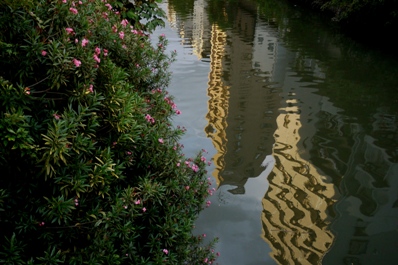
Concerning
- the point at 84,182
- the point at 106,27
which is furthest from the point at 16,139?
the point at 106,27

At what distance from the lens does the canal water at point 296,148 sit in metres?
6.54

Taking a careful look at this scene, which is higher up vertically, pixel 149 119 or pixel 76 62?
pixel 76 62

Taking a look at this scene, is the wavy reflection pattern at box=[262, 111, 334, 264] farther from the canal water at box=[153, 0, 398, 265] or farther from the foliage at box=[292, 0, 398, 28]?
the foliage at box=[292, 0, 398, 28]

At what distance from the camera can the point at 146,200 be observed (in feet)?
12.8

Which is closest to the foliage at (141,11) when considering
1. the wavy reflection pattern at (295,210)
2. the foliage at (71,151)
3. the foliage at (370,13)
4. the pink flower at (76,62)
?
the wavy reflection pattern at (295,210)

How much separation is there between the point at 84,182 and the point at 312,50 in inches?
745

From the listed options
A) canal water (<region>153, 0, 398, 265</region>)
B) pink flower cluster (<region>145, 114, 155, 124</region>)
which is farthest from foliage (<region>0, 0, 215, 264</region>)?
canal water (<region>153, 0, 398, 265</region>)

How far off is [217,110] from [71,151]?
9.17m

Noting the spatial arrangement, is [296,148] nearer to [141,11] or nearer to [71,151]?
[141,11]

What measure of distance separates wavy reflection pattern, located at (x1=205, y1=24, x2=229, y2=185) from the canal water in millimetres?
44

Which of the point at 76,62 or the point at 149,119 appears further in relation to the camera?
the point at 149,119

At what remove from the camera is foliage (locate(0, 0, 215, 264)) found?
3.16 m

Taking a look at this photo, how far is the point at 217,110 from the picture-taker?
12305 millimetres

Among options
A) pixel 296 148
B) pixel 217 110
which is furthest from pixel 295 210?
pixel 217 110
